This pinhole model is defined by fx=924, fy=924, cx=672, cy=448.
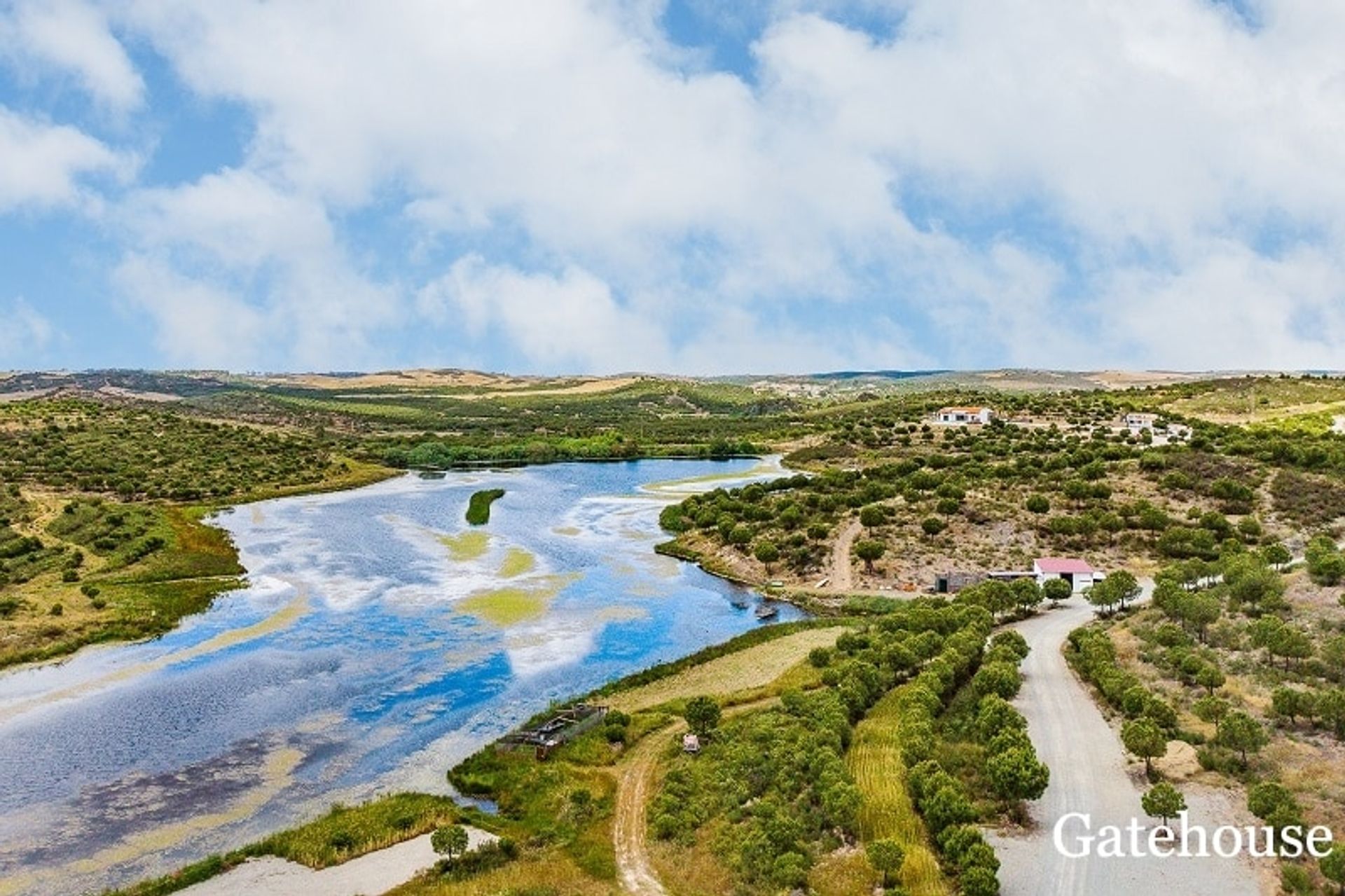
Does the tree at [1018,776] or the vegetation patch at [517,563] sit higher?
the tree at [1018,776]

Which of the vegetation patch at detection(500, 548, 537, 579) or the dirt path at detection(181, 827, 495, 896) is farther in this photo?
the vegetation patch at detection(500, 548, 537, 579)

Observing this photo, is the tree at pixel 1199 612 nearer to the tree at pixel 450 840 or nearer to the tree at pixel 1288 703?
the tree at pixel 1288 703

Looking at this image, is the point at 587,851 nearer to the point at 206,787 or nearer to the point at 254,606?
the point at 206,787

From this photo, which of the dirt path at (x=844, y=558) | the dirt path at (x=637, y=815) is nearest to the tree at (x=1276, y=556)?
the dirt path at (x=844, y=558)

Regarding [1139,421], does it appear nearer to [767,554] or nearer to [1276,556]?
[1276,556]

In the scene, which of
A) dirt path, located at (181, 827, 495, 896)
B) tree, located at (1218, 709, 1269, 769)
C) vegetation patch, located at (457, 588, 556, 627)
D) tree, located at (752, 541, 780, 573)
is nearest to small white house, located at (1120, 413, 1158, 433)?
tree, located at (752, 541, 780, 573)

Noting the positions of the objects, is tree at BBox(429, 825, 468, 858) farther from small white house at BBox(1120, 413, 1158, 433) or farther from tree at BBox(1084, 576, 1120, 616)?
→ small white house at BBox(1120, 413, 1158, 433)
